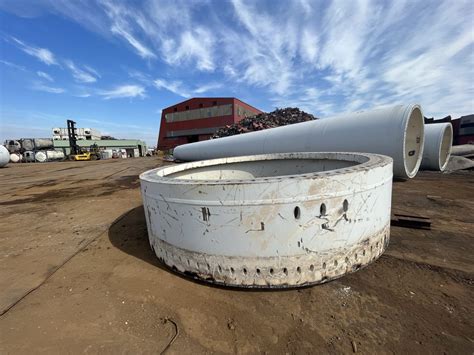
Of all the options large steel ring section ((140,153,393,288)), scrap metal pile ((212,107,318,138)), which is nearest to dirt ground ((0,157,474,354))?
large steel ring section ((140,153,393,288))

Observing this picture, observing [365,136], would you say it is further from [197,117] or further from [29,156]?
[29,156]

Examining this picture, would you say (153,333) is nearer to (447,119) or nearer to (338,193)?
(338,193)

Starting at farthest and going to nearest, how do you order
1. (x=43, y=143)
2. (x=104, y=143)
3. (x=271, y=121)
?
1. (x=104, y=143)
2. (x=43, y=143)
3. (x=271, y=121)

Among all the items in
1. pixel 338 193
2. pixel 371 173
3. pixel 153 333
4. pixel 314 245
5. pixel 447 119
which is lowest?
pixel 153 333

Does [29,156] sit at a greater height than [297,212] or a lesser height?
greater

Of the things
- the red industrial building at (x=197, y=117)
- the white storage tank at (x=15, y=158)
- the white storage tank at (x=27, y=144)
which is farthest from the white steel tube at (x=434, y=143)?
the white storage tank at (x=27, y=144)

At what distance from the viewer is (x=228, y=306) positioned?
2.30 metres

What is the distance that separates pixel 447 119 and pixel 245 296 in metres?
29.6

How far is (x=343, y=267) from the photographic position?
256 cm

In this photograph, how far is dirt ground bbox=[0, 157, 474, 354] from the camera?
1.89m

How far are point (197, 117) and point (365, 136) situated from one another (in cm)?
3389

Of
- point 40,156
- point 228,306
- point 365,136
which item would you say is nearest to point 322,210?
point 228,306

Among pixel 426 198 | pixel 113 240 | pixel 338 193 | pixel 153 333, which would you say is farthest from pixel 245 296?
pixel 426 198

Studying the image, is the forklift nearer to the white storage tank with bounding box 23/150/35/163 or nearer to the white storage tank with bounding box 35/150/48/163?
the white storage tank with bounding box 35/150/48/163
